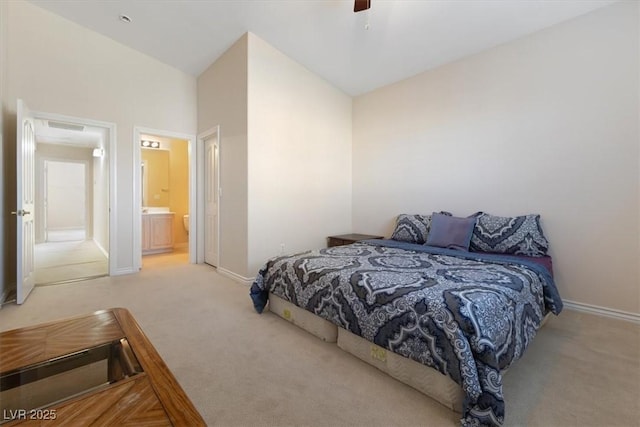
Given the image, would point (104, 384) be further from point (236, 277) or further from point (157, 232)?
point (157, 232)

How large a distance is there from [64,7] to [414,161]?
15.9 feet

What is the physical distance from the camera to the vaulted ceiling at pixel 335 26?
9.18 feet

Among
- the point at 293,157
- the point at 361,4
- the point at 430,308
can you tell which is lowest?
the point at 430,308

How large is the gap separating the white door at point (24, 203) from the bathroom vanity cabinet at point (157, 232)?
2.18m

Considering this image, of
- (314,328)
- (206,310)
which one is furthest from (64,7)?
(314,328)

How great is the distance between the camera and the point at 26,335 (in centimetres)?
133

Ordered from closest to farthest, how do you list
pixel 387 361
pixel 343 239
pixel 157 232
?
pixel 387 361 < pixel 343 239 < pixel 157 232

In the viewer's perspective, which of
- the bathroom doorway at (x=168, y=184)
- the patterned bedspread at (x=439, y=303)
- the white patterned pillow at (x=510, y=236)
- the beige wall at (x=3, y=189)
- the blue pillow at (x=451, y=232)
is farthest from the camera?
the bathroom doorway at (x=168, y=184)

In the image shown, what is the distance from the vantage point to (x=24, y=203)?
2.89 meters

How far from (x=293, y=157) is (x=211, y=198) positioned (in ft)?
5.24

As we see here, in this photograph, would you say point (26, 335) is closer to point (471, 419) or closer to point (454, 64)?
point (471, 419)

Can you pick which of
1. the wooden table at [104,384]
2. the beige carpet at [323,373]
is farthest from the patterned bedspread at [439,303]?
the wooden table at [104,384]

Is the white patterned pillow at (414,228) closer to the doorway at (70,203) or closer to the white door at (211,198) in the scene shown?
the white door at (211,198)

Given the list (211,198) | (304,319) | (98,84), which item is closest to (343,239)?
(304,319)
